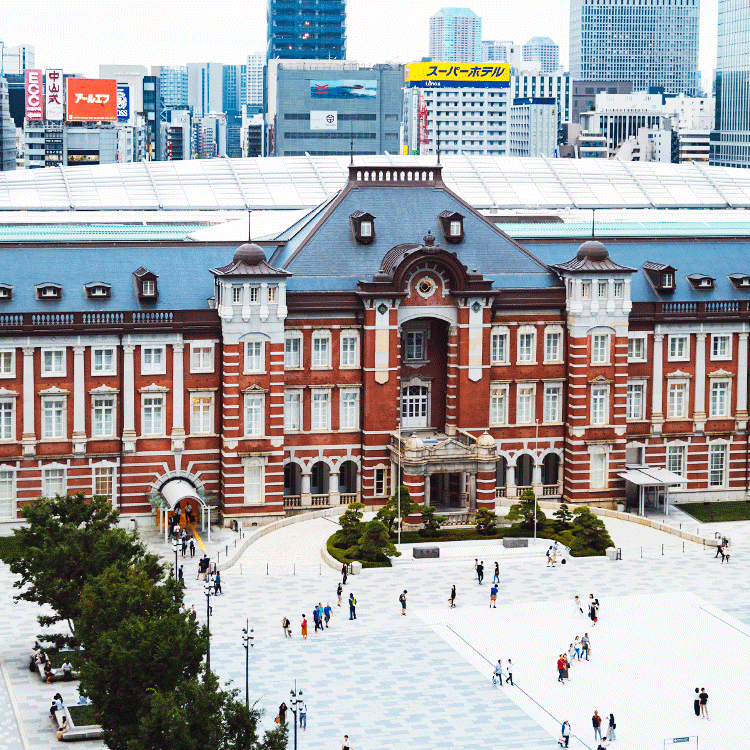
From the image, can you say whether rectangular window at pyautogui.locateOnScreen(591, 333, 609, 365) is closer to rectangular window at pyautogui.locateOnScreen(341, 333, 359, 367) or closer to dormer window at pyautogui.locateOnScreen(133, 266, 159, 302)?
rectangular window at pyautogui.locateOnScreen(341, 333, 359, 367)

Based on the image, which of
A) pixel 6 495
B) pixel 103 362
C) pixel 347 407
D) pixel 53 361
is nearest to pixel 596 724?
pixel 347 407

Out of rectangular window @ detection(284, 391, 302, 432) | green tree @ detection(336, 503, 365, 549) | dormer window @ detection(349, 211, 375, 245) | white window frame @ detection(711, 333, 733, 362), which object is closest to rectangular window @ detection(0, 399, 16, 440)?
rectangular window @ detection(284, 391, 302, 432)

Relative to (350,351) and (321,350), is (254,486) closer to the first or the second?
(321,350)

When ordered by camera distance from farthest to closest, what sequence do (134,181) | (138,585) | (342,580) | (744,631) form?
(134,181), (342,580), (744,631), (138,585)

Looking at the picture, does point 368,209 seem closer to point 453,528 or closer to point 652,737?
point 453,528

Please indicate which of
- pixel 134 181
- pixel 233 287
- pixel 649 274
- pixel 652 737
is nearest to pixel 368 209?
pixel 233 287

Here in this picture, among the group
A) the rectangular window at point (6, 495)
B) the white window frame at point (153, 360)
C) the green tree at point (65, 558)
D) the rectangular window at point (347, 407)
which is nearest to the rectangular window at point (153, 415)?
the white window frame at point (153, 360)

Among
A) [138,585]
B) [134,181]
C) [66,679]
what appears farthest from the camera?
[134,181]
